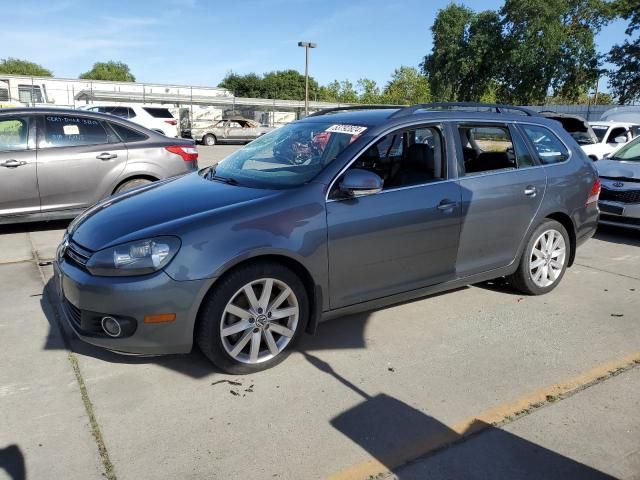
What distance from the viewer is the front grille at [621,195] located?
7.20 metres

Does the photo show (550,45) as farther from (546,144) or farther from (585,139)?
(546,144)

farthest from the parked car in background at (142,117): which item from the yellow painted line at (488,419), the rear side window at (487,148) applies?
the yellow painted line at (488,419)

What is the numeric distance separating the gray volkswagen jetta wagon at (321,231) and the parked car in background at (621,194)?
270 centimetres

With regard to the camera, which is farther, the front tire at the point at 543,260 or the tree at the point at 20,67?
the tree at the point at 20,67

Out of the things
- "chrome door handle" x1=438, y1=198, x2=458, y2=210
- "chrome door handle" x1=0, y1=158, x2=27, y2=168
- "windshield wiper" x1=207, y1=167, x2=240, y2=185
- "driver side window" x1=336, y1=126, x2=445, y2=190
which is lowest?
"chrome door handle" x1=438, y1=198, x2=458, y2=210

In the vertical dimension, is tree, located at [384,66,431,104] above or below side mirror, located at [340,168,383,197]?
above

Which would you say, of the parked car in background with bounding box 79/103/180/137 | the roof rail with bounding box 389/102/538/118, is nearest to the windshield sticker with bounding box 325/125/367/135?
the roof rail with bounding box 389/102/538/118

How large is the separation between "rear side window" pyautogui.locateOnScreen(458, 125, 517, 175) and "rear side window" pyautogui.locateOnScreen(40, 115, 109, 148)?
4603 mm


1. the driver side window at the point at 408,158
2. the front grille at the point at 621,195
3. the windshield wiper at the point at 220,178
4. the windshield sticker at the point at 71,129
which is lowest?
the front grille at the point at 621,195

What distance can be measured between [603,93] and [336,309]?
62.2 metres

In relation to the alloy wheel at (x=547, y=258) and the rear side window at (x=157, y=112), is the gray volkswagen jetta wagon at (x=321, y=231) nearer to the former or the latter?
the alloy wheel at (x=547, y=258)

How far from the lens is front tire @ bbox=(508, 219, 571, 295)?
184 inches

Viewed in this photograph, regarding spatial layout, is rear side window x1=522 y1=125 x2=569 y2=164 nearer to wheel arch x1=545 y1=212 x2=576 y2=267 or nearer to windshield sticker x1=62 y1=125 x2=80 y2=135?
wheel arch x1=545 y1=212 x2=576 y2=267

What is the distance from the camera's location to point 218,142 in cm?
2841
